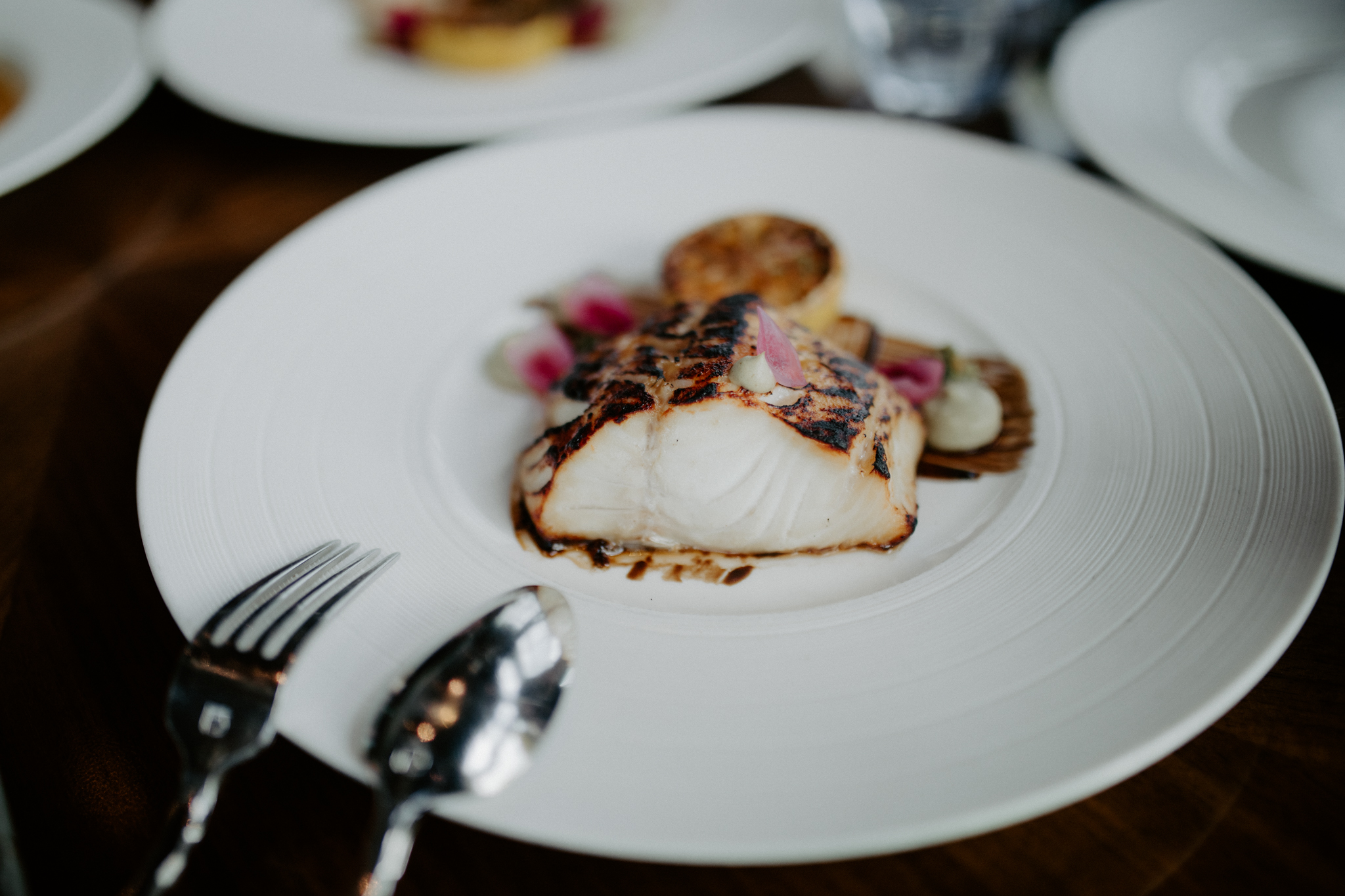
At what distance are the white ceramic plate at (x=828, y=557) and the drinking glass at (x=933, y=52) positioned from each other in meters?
0.60

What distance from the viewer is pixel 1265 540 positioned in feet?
4.95

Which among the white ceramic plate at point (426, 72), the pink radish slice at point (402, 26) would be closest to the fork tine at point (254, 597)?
the white ceramic plate at point (426, 72)

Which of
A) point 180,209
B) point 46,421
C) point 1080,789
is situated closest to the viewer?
point 1080,789

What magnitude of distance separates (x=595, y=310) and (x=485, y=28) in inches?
59.1

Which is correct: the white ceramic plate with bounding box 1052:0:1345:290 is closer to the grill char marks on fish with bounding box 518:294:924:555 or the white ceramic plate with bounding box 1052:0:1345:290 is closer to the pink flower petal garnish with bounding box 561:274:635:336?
the grill char marks on fish with bounding box 518:294:924:555

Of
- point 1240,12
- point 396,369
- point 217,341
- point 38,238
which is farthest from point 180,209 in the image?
point 1240,12

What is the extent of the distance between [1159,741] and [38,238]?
3.22 m

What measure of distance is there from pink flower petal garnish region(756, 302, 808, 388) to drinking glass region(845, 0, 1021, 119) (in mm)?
1829

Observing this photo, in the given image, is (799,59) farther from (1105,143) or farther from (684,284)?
(684,284)

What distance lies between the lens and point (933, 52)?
3174 mm

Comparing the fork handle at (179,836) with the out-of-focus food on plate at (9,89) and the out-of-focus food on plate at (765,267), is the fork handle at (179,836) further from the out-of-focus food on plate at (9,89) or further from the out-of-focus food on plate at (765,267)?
the out-of-focus food on plate at (9,89)

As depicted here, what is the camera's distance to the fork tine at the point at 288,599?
4.43 ft

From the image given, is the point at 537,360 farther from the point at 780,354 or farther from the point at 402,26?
the point at 402,26

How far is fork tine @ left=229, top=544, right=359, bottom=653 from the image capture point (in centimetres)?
135
